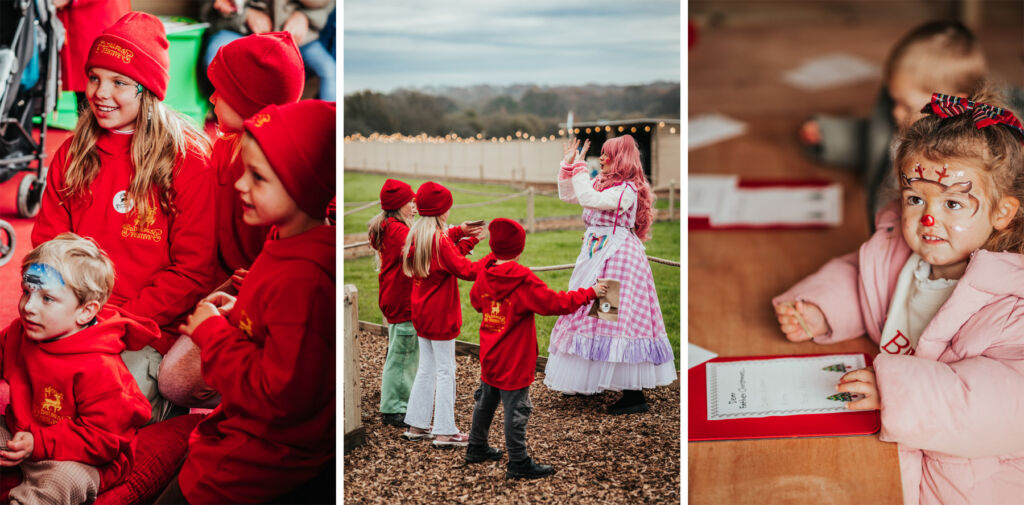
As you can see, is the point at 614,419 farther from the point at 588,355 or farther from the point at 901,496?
the point at 901,496

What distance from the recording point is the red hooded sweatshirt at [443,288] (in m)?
2.02

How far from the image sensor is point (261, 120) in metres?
1.95

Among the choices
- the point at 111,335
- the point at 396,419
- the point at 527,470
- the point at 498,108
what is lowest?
the point at 527,470

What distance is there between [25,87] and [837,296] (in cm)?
216

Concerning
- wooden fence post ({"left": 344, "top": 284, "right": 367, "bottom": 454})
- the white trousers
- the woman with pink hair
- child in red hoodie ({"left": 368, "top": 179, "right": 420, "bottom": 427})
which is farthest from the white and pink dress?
wooden fence post ({"left": 344, "top": 284, "right": 367, "bottom": 454})

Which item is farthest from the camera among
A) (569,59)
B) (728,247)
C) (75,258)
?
(728,247)

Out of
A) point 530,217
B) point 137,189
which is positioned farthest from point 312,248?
point 530,217

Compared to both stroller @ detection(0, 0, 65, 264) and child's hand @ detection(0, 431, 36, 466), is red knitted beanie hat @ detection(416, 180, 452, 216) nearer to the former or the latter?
stroller @ detection(0, 0, 65, 264)

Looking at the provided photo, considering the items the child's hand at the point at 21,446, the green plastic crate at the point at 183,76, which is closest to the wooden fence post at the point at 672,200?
the green plastic crate at the point at 183,76

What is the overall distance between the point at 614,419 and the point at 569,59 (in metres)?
0.87

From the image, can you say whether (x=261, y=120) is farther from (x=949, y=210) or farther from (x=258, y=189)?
(x=949, y=210)

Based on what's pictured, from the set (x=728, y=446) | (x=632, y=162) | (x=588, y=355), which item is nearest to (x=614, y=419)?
(x=588, y=355)

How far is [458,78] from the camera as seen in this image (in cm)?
210

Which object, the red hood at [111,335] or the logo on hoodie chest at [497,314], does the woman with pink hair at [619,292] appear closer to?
the logo on hoodie chest at [497,314]
